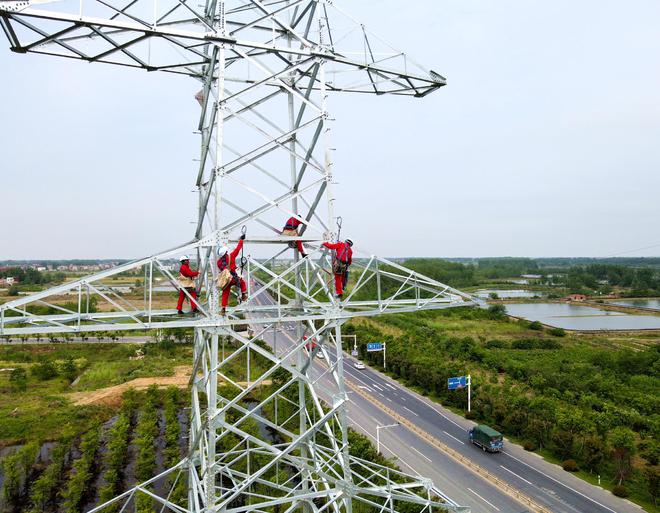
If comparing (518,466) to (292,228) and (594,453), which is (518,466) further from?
(292,228)

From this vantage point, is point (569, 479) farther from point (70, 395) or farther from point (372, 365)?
point (70, 395)

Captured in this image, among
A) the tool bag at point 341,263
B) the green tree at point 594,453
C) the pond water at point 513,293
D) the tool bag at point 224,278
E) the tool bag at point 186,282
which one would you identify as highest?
the tool bag at point 341,263

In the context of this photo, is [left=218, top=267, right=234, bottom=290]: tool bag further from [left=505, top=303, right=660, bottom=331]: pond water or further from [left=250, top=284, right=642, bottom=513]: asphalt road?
[left=505, top=303, right=660, bottom=331]: pond water

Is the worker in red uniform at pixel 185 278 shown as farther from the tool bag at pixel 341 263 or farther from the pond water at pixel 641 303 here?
the pond water at pixel 641 303

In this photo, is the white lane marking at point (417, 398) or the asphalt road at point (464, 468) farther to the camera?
the white lane marking at point (417, 398)

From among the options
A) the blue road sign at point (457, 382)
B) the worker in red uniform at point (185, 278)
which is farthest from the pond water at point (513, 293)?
the worker in red uniform at point (185, 278)

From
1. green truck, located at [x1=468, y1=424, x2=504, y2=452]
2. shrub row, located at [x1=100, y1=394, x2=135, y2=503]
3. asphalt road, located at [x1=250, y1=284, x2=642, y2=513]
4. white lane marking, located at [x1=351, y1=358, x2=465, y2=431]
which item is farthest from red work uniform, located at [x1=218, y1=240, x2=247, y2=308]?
white lane marking, located at [x1=351, y1=358, x2=465, y2=431]
